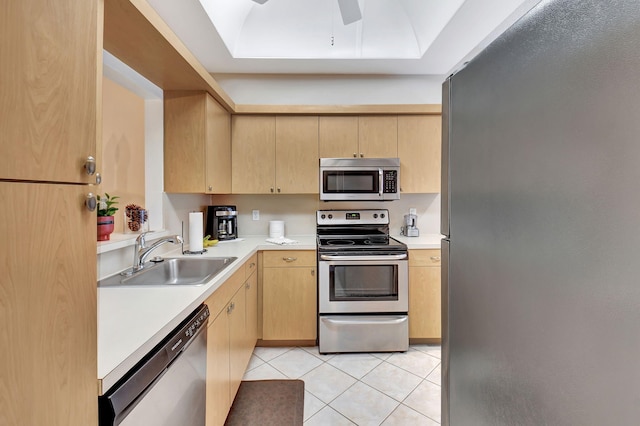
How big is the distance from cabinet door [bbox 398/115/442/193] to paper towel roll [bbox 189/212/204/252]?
6.16ft

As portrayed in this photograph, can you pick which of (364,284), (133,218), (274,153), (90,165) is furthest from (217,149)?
(90,165)

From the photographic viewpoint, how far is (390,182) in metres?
2.76

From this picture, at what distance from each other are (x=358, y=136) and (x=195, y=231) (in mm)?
1725

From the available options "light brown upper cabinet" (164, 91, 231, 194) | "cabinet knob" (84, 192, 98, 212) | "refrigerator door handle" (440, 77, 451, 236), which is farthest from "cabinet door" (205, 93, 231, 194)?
"refrigerator door handle" (440, 77, 451, 236)

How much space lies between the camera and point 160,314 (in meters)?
1.03

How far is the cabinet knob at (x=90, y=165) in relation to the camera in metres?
0.65

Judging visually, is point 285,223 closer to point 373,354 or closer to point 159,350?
point 373,354

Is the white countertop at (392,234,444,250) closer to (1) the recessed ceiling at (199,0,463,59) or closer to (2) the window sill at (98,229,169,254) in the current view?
(1) the recessed ceiling at (199,0,463,59)

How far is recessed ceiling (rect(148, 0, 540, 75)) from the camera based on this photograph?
232 centimetres

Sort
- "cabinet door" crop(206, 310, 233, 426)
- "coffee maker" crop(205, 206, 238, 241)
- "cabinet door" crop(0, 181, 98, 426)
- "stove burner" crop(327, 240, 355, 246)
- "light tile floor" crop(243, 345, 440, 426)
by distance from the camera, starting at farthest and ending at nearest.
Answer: "coffee maker" crop(205, 206, 238, 241) < "stove burner" crop(327, 240, 355, 246) < "light tile floor" crop(243, 345, 440, 426) < "cabinet door" crop(206, 310, 233, 426) < "cabinet door" crop(0, 181, 98, 426)

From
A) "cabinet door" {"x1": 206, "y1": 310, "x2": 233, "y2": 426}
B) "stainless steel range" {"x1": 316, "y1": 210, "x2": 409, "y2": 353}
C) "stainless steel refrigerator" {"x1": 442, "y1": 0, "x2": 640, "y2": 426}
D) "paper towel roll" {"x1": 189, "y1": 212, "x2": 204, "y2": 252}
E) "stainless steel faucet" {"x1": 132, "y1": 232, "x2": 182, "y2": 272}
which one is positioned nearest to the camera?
"stainless steel refrigerator" {"x1": 442, "y1": 0, "x2": 640, "y2": 426}

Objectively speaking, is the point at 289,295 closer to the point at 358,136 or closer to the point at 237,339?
the point at 237,339

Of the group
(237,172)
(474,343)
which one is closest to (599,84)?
(474,343)

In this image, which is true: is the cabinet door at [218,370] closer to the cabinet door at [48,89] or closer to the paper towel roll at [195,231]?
the paper towel roll at [195,231]
